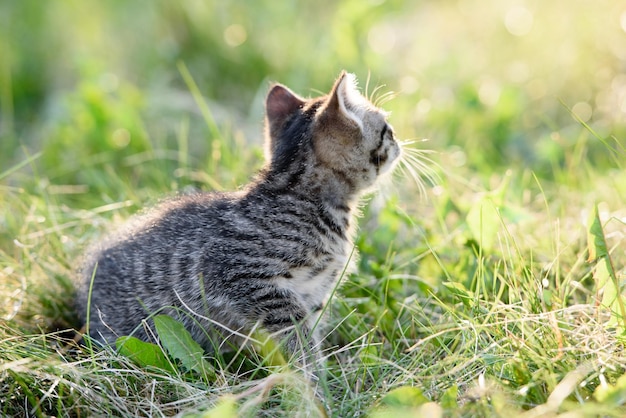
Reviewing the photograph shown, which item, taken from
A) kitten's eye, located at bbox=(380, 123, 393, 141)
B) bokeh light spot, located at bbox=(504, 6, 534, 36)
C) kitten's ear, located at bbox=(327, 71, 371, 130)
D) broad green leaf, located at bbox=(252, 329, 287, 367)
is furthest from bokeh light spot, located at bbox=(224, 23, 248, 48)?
broad green leaf, located at bbox=(252, 329, 287, 367)

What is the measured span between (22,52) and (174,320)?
4957 millimetres

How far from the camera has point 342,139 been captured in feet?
9.37

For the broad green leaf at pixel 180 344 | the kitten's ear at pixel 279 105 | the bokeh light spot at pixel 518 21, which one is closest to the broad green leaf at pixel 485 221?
the kitten's ear at pixel 279 105

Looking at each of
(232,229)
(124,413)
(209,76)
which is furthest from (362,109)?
(209,76)

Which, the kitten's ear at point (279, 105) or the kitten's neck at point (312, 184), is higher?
the kitten's ear at point (279, 105)

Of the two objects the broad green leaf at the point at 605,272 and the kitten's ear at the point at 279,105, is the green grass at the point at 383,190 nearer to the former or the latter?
the broad green leaf at the point at 605,272

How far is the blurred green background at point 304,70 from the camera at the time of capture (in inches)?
188

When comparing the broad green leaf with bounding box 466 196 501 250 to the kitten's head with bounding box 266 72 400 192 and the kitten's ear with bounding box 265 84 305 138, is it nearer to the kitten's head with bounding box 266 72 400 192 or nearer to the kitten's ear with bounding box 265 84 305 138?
the kitten's head with bounding box 266 72 400 192

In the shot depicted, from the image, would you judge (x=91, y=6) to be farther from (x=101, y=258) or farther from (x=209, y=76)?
(x=101, y=258)

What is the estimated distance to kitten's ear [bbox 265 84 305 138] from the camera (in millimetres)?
3162

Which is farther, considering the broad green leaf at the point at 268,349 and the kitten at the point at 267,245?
the kitten at the point at 267,245

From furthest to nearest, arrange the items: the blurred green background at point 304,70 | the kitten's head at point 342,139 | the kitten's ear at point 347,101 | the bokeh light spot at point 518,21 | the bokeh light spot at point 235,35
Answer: the bokeh light spot at point 518,21, the bokeh light spot at point 235,35, the blurred green background at point 304,70, the kitten's head at point 342,139, the kitten's ear at point 347,101

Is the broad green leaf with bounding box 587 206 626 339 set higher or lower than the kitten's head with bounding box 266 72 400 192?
lower

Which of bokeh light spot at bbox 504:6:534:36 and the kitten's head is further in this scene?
bokeh light spot at bbox 504:6:534:36
